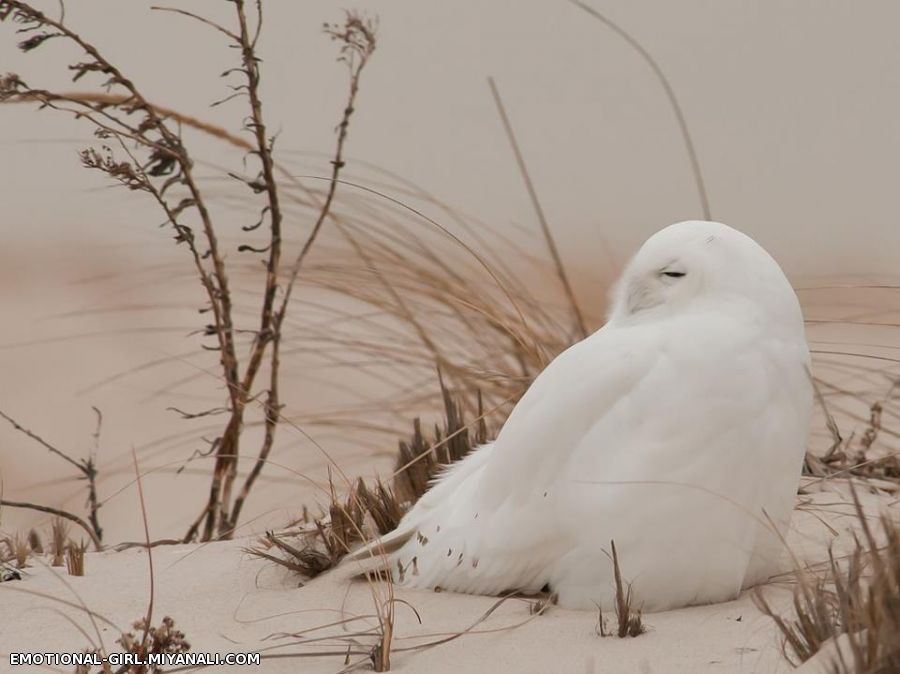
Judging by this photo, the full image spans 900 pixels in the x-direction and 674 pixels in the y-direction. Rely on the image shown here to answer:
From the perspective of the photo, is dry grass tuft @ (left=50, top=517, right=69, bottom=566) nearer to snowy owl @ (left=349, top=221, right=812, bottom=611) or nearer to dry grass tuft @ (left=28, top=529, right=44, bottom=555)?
dry grass tuft @ (left=28, top=529, right=44, bottom=555)

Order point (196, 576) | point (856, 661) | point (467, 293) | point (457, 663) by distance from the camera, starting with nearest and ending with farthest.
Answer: point (856, 661) < point (457, 663) < point (196, 576) < point (467, 293)

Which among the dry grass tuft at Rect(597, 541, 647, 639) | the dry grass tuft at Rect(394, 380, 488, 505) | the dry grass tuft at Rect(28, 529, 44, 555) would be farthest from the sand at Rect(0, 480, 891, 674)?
the dry grass tuft at Rect(394, 380, 488, 505)

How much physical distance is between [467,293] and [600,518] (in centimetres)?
213

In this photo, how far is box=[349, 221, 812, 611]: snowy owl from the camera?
4.22m

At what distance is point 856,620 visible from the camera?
3.49 m

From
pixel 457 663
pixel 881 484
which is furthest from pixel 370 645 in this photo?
pixel 881 484

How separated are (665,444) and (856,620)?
0.88 meters

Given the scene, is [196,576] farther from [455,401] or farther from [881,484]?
[881,484]

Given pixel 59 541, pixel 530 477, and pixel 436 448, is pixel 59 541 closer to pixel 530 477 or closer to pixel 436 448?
pixel 436 448

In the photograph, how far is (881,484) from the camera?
5.81 metres

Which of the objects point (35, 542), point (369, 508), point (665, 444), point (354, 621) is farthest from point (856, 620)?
point (35, 542)

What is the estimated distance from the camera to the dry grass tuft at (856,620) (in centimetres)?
328

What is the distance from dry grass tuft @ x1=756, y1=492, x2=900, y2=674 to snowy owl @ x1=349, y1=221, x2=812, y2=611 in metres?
0.46

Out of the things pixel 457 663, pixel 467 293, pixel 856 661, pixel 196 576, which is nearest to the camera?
pixel 856 661
